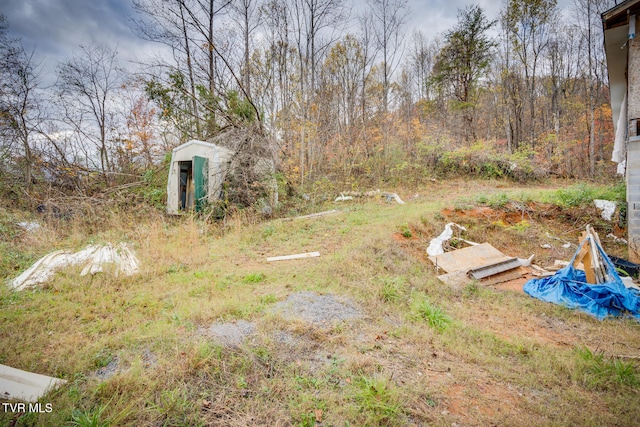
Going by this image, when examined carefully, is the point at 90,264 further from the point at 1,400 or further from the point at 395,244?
the point at 395,244

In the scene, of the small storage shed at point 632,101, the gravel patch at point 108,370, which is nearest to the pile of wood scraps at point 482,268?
the small storage shed at point 632,101

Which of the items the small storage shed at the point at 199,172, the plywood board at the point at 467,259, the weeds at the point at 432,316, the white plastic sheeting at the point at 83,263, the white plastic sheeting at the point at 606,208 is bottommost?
the weeds at the point at 432,316

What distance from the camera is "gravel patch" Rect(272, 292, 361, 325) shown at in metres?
2.87

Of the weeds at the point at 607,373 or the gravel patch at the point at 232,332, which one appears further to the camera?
the gravel patch at the point at 232,332

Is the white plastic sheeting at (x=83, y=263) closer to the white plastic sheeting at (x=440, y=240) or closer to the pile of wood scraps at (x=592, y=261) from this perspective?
the white plastic sheeting at (x=440, y=240)

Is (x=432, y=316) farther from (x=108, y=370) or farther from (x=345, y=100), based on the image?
(x=345, y=100)

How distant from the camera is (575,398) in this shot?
6.46 feet

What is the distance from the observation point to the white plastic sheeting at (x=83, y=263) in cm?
359

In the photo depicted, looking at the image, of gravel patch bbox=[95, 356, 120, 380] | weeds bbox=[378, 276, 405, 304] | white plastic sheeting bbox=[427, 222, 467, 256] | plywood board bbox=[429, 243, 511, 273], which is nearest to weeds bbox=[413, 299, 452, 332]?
weeds bbox=[378, 276, 405, 304]

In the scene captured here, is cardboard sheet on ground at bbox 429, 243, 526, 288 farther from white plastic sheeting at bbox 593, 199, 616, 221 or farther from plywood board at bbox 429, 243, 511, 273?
white plastic sheeting at bbox 593, 199, 616, 221

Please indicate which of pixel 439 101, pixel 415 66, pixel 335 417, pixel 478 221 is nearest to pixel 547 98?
pixel 439 101

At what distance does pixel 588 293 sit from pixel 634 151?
4245 millimetres
